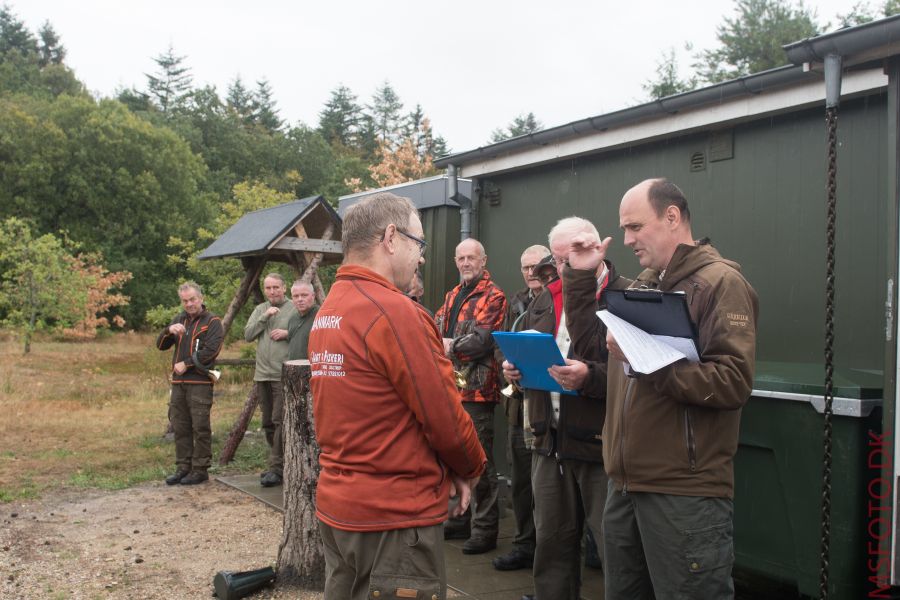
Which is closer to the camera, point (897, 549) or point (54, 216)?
point (897, 549)

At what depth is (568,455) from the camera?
370cm

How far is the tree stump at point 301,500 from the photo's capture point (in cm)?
483

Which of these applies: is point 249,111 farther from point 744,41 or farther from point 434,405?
point 434,405

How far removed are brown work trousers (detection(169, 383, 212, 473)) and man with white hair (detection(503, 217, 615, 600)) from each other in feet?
15.6

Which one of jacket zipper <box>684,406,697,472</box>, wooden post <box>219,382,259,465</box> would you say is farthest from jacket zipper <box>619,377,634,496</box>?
wooden post <box>219,382,259,465</box>

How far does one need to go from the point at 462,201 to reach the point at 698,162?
8.05ft

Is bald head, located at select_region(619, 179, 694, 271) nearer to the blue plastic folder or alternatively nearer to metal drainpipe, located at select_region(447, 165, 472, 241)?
the blue plastic folder

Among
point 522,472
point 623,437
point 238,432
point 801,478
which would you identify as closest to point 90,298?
point 238,432

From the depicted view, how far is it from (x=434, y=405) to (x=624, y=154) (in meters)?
3.96

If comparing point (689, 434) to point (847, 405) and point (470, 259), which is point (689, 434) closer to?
A: point (847, 405)

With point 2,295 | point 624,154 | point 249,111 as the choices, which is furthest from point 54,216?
point 624,154

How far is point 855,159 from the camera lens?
4426 mm

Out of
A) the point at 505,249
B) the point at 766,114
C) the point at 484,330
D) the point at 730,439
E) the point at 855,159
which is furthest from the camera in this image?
the point at 505,249

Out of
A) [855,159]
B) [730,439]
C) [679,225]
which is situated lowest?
[730,439]
